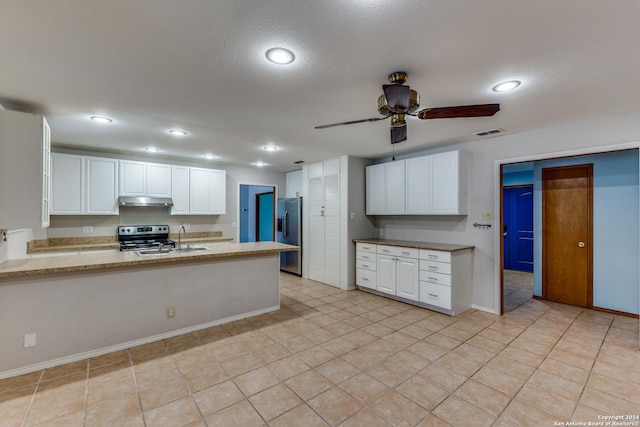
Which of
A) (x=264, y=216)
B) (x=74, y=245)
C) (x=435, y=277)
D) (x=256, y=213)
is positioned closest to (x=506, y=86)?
(x=435, y=277)

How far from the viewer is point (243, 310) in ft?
12.3

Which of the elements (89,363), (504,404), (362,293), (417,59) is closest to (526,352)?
(504,404)

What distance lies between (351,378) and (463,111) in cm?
232

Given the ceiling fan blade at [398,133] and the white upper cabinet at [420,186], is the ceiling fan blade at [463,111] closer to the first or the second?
the ceiling fan blade at [398,133]

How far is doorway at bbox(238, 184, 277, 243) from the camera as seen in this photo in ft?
24.3

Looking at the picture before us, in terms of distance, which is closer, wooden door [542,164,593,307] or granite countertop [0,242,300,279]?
granite countertop [0,242,300,279]

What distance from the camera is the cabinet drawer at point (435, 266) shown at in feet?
12.6

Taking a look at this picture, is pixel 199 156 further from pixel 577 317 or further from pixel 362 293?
pixel 577 317

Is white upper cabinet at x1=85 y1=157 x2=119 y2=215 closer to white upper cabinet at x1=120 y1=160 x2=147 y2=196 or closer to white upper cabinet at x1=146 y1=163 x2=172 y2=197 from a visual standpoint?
white upper cabinet at x1=120 y1=160 x2=147 y2=196

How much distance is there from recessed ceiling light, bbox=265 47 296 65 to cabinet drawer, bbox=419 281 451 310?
3377 mm

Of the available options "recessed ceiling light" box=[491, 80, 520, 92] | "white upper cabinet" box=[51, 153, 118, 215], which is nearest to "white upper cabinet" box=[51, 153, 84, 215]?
"white upper cabinet" box=[51, 153, 118, 215]

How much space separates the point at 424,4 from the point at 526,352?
10.4 ft

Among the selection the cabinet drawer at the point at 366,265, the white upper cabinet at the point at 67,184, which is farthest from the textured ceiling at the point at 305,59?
the cabinet drawer at the point at 366,265

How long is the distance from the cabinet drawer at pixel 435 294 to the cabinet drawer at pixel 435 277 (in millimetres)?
53
